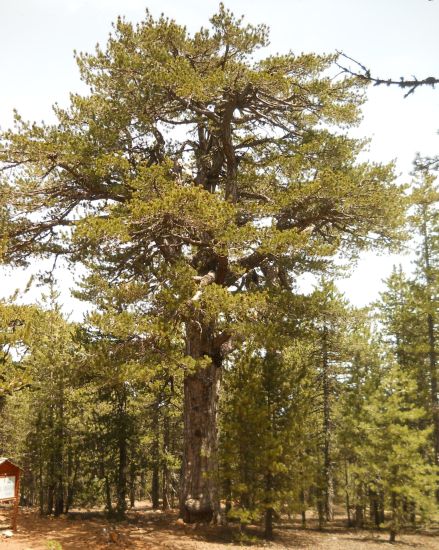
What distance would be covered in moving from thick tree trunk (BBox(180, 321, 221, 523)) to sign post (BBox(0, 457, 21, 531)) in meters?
4.99

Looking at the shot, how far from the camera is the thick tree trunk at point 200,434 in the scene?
46.5ft

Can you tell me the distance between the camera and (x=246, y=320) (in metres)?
12.7

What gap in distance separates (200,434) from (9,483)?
19.2ft

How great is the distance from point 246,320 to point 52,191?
7093mm

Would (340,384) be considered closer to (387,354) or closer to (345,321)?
(387,354)

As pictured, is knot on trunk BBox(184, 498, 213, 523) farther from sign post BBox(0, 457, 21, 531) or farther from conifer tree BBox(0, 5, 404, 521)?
sign post BBox(0, 457, 21, 531)

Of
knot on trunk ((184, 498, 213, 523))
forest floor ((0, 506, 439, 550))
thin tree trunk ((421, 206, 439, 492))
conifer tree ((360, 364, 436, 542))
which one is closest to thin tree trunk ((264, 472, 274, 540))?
forest floor ((0, 506, 439, 550))

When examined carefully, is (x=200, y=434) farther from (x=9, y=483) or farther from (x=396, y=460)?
(x=396, y=460)

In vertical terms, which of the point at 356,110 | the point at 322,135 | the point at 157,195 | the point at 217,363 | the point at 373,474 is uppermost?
the point at 356,110

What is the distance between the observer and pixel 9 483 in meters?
13.6

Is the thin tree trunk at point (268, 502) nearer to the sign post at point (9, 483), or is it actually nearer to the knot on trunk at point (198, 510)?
the knot on trunk at point (198, 510)

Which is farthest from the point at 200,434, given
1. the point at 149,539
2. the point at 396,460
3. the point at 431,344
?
the point at 431,344

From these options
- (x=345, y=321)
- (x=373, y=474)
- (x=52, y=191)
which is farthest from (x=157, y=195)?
(x=373, y=474)

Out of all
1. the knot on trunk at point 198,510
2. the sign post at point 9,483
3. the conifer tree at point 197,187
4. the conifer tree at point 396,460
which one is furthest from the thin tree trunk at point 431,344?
the sign post at point 9,483
